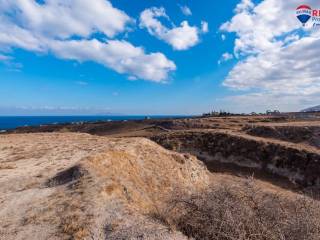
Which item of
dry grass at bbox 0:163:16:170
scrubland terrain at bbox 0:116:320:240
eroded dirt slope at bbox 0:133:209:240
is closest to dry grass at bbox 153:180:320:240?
scrubland terrain at bbox 0:116:320:240

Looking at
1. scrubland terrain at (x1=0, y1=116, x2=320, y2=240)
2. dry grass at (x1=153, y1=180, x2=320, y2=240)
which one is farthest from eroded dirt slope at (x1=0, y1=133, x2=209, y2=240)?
dry grass at (x1=153, y1=180, x2=320, y2=240)

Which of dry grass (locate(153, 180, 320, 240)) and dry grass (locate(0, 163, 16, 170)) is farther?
dry grass (locate(0, 163, 16, 170))

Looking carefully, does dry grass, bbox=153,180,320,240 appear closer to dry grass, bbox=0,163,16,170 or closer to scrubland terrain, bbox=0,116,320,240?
scrubland terrain, bbox=0,116,320,240

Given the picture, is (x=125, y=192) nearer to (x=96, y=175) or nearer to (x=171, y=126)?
(x=96, y=175)

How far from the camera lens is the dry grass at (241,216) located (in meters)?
7.59

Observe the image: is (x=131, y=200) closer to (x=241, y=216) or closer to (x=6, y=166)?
(x=241, y=216)

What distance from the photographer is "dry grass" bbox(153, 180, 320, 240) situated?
7590mm

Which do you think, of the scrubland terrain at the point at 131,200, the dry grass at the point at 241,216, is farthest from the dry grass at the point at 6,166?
the dry grass at the point at 241,216

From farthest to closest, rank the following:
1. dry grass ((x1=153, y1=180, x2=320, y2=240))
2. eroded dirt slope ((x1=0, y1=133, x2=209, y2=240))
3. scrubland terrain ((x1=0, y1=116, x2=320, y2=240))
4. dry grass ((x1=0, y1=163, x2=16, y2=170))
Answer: dry grass ((x1=0, y1=163, x2=16, y2=170)) → eroded dirt slope ((x1=0, y1=133, x2=209, y2=240)) → scrubland terrain ((x1=0, y1=116, x2=320, y2=240)) → dry grass ((x1=153, y1=180, x2=320, y2=240))

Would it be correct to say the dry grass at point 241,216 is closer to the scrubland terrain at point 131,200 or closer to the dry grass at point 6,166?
the scrubland terrain at point 131,200

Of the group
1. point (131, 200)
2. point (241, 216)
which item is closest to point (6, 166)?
point (131, 200)

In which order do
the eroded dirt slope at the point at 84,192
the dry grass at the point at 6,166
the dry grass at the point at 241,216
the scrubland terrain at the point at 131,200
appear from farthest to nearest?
the dry grass at the point at 6,166
the eroded dirt slope at the point at 84,192
the scrubland terrain at the point at 131,200
the dry grass at the point at 241,216

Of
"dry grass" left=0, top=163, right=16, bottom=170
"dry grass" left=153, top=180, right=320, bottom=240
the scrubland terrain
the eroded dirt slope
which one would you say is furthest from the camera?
"dry grass" left=0, top=163, right=16, bottom=170

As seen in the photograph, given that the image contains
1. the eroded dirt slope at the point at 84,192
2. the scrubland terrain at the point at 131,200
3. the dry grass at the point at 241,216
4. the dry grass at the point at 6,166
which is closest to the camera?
the dry grass at the point at 241,216
